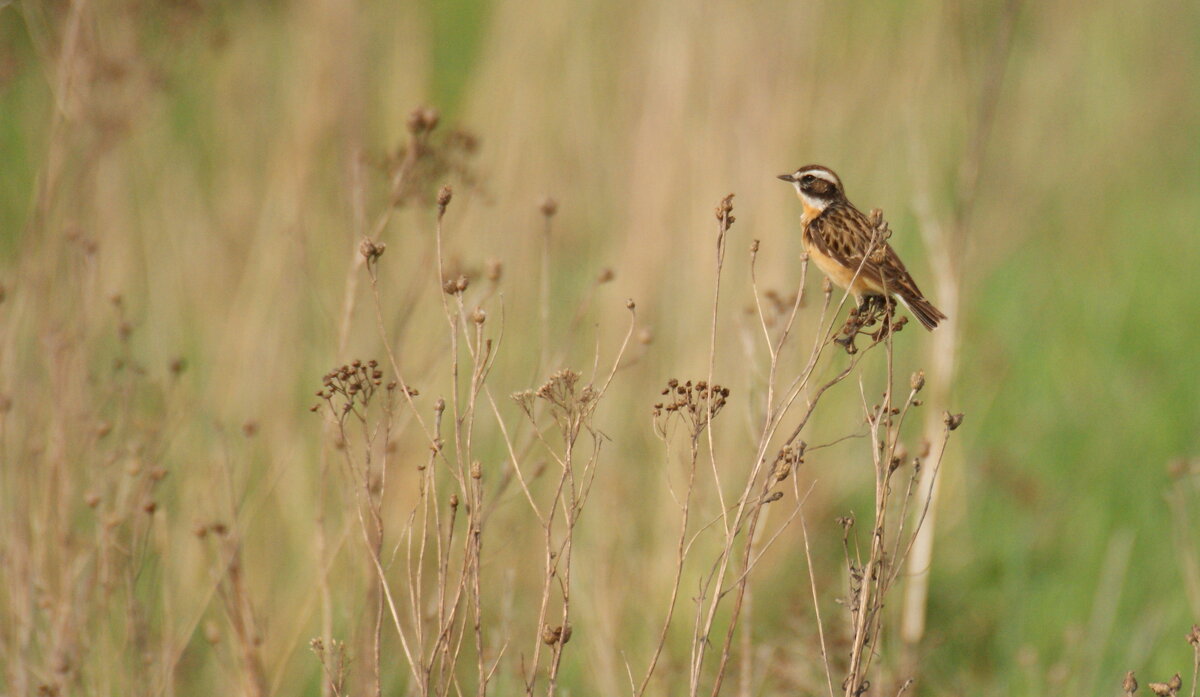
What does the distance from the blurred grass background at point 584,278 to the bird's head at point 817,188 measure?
0.53m

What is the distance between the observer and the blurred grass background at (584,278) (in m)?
4.89

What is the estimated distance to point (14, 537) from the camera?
13.1 ft

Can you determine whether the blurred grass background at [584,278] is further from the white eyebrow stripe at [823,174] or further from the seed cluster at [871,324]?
the seed cluster at [871,324]

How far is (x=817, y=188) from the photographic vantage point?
14.5ft

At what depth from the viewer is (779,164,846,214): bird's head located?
4371mm

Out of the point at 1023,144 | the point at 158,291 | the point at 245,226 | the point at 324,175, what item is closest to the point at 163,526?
the point at 158,291

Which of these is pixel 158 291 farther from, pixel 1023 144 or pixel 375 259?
pixel 1023 144

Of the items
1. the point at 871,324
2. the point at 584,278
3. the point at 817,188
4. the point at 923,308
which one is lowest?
the point at 871,324

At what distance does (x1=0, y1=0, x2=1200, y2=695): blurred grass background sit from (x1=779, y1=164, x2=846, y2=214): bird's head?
20.9 inches

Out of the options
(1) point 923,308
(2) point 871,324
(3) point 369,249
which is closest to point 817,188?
(1) point 923,308

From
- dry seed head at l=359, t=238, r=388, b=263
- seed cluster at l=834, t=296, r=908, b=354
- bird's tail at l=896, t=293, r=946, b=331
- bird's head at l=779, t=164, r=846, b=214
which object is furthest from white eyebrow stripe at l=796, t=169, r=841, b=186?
dry seed head at l=359, t=238, r=388, b=263

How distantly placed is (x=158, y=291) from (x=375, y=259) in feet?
12.1

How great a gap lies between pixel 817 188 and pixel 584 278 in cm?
281

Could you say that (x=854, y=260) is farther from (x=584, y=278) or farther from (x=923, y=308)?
(x=584, y=278)
